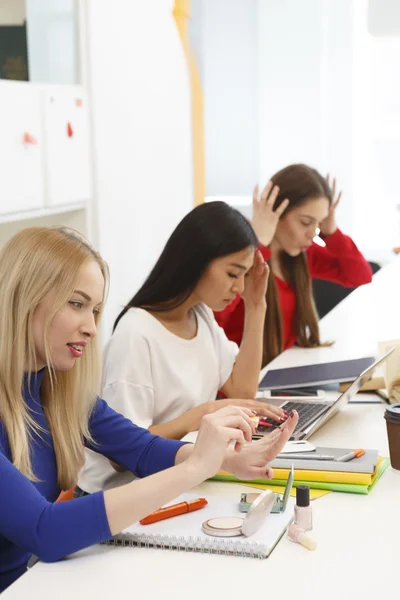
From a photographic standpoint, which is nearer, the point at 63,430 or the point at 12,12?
the point at 63,430

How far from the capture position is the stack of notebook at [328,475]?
1410 mm

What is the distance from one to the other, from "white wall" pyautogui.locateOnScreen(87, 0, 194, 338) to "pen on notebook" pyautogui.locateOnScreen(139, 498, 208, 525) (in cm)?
212

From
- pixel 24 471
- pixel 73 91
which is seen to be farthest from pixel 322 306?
pixel 24 471

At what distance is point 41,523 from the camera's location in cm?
117

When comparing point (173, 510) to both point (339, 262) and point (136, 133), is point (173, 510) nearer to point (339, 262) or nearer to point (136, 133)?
point (339, 262)

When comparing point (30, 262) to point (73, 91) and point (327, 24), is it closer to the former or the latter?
point (73, 91)

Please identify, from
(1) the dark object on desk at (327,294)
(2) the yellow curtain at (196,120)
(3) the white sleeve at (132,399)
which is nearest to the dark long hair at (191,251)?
(3) the white sleeve at (132,399)

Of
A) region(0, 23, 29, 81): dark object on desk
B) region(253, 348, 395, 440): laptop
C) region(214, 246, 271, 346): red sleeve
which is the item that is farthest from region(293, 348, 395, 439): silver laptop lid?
region(0, 23, 29, 81): dark object on desk

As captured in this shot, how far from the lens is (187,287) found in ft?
6.41

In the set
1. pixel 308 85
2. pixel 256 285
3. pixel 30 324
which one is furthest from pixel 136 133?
pixel 30 324

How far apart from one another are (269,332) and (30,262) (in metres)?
1.42

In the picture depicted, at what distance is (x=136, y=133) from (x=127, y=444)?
242 cm

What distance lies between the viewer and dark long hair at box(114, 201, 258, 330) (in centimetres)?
194

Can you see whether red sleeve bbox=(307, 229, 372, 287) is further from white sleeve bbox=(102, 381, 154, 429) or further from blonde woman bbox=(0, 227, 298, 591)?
blonde woman bbox=(0, 227, 298, 591)
